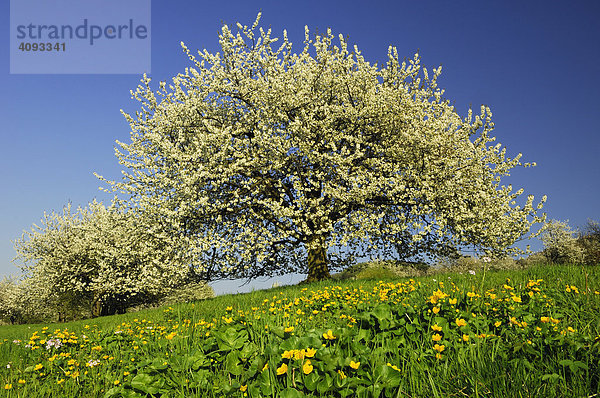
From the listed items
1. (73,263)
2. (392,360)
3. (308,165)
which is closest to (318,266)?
(308,165)

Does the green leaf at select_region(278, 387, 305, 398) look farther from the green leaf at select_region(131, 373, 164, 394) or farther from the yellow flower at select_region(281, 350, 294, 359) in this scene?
the green leaf at select_region(131, 373, 164, 394)

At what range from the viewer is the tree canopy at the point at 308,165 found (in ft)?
48.7

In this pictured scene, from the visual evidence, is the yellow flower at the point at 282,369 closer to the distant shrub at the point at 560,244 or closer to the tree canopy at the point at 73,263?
the tree canopy at the point at 73,263

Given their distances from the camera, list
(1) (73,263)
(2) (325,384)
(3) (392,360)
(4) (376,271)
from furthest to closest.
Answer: (1) (73,263)
(4) (376,271)
(3) (392,360)
(2) (325,384)

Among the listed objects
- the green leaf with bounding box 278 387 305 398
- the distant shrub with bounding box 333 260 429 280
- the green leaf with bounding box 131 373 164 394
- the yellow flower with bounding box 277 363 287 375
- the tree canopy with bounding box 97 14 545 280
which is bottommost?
the distant shrub with bounding box 333 260 429 280

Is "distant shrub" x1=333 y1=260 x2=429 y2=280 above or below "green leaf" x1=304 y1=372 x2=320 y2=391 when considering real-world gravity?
below

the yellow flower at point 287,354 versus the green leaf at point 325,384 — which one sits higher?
the yellow flower at point 287,354

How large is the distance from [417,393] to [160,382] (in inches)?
92.5

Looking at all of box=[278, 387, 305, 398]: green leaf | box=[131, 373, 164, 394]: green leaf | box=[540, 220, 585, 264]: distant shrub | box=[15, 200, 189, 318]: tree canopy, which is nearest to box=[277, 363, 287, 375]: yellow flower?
box=[278, 387, 305, 398]: green leaf

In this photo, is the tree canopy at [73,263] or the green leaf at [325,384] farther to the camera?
the tree canopy at [73,263]

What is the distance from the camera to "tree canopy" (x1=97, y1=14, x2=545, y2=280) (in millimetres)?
14844

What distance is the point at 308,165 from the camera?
15.6 m

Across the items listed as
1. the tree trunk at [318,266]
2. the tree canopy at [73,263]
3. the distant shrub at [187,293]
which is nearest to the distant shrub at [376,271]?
the tree trunk at [318,266]

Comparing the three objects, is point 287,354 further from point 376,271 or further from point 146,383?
point 376,271
